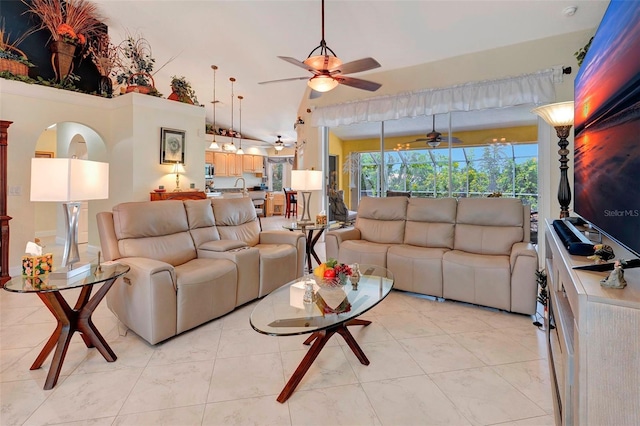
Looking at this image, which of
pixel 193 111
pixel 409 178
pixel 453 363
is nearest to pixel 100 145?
pixel 193 111

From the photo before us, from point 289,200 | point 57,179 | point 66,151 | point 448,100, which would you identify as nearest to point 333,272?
point 57,179

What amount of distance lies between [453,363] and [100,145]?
5847mm

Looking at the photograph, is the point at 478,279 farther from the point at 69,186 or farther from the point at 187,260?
the point at 69,186

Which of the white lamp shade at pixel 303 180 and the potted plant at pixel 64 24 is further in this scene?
the potted plant at pixel 64 24

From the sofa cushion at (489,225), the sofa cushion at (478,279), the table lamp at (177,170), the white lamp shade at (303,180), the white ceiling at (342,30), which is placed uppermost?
the white ceiling at (342,30)

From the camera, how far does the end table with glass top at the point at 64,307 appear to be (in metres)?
1.87

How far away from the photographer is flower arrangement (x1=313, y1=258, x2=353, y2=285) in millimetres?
2135

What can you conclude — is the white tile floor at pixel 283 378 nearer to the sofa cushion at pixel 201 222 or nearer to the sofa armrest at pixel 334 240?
the sofa cushion at pixel 201 222

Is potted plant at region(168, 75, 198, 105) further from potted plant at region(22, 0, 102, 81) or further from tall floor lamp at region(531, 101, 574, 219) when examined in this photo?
tall floor lamp at region(531, 101, 574, 219)

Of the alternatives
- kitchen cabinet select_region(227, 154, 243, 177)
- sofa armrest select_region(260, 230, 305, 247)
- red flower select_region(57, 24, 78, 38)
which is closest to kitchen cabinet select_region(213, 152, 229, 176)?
kitchen cabinet select_region(227, 154, 243, 177)

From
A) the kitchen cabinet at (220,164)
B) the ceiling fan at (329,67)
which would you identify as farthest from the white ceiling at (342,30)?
the kitchen cabinet at (220,164)

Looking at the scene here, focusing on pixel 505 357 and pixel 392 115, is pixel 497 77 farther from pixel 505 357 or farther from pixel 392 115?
pixel 505 357

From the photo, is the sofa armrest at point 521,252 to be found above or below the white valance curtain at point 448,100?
below

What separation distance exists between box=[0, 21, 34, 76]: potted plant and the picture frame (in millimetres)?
1729
